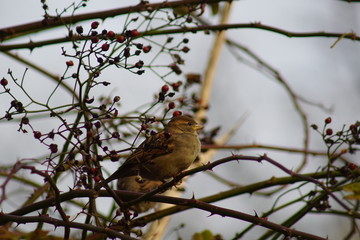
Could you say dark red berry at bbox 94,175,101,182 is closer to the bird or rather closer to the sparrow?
the bird

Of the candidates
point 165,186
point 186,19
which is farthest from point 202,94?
point 165,186

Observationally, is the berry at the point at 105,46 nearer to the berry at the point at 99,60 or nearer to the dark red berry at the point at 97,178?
the berry at the point at 99,60

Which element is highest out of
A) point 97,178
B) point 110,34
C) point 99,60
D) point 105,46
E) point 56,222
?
point 110,34

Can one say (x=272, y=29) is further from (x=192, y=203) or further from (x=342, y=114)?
(x=342, y=114)

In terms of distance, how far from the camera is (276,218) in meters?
14.7

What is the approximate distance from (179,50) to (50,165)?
5.84 ft

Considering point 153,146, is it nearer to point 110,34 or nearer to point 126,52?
point 126,52

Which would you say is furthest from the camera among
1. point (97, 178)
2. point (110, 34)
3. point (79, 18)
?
point (79, 18)

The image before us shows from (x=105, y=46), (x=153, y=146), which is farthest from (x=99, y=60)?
(x=153, y=146)

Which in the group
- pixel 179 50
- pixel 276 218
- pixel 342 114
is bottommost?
pixel 179 50

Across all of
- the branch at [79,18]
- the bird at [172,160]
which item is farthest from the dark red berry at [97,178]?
the branch at [79,18]

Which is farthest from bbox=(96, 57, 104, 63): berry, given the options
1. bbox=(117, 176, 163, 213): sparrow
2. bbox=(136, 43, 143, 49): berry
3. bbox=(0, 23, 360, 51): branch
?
bbox=(117, 176, 163, 213): sparrow

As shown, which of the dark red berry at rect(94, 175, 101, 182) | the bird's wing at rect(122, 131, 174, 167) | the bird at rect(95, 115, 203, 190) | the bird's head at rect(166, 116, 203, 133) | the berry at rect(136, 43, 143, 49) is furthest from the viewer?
the bird's head at rect(166, 116, 203, 133)

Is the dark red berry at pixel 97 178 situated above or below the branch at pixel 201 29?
below
